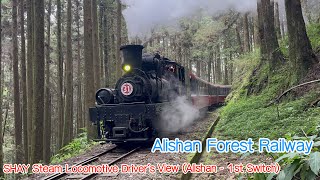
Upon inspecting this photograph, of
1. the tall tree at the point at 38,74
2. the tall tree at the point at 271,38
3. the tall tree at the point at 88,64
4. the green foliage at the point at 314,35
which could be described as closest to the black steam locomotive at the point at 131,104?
the tall tree at the point at 38,74

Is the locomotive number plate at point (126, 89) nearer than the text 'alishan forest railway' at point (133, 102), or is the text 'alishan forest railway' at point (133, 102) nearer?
the text 'alishan forest railway' at point (133, 102)

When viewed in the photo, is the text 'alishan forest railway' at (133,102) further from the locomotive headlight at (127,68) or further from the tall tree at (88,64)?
the tall tree at (88,64)

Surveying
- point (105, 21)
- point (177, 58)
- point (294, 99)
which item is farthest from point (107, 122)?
point (177, 58)

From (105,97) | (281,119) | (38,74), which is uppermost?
(38,74)

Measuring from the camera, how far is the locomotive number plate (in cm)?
985

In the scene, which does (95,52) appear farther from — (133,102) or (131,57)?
(133,102)

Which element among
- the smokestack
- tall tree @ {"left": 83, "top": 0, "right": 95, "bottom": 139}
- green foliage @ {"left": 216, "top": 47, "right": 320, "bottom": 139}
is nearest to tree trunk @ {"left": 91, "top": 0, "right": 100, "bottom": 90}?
tall tree @ {"left": 83, "top": 0, "right": 95, "bottom": 139}

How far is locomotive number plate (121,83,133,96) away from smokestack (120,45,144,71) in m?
0.67

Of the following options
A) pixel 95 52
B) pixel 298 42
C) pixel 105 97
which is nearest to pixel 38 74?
pixel 105 97

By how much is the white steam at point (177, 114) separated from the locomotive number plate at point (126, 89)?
4.38 feet

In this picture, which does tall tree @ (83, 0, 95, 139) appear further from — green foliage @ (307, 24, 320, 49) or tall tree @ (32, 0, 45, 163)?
green foliage @ (307, 24, 320, 49)

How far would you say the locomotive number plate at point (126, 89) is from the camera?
9.85 metres

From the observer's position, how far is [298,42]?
905cm

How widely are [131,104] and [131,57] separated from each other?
158 cm
